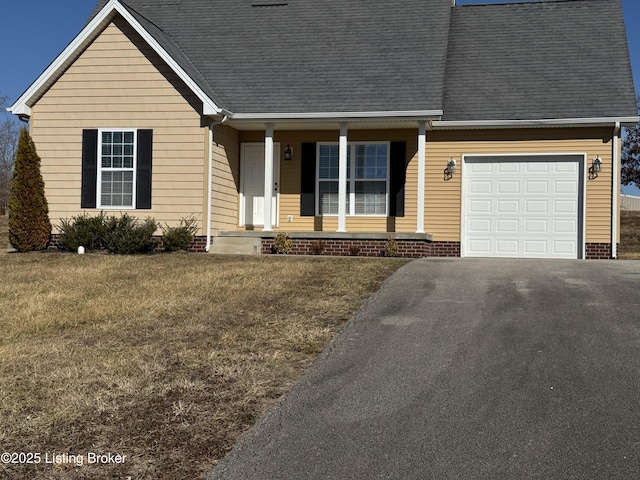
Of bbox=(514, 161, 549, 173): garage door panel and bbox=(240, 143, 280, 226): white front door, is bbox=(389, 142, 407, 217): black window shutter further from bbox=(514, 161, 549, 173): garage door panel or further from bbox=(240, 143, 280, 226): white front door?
bbox=(240, 143, 280, 226): white front door

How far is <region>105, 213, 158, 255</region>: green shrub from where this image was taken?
14.9 meters

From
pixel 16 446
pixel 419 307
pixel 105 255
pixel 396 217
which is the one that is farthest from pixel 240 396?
pixel 396 217

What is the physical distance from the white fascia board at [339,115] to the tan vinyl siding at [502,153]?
152cm

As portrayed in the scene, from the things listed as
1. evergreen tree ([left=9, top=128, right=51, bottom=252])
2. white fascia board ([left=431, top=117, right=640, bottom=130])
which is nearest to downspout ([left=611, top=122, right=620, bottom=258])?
white fascia board ([left=431, top=117, right=640, bottom=130])

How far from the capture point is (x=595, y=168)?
52.1ft

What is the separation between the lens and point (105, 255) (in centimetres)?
1481

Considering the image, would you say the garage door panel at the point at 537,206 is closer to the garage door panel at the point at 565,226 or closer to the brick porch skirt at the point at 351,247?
the garage door panel at the point at 565,226

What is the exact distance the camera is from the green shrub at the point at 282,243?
15.6m

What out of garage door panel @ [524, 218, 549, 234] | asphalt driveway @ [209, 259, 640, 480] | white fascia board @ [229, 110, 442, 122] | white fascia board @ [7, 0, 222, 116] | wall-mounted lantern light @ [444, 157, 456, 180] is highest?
white fascia board @ [7, 0, 222, 116]

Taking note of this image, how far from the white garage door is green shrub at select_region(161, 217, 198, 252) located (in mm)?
6045

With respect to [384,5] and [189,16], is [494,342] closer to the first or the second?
[384,5]

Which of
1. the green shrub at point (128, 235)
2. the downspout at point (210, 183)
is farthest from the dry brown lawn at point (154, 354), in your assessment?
the downspout at point (210, 183)

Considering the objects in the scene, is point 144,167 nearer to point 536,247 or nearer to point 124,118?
point 124,118

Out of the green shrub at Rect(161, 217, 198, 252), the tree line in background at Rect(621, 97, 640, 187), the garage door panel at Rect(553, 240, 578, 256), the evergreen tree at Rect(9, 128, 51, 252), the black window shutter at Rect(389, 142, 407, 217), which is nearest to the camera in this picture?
the green shrub at Rect(161, 217, 198, 252)
